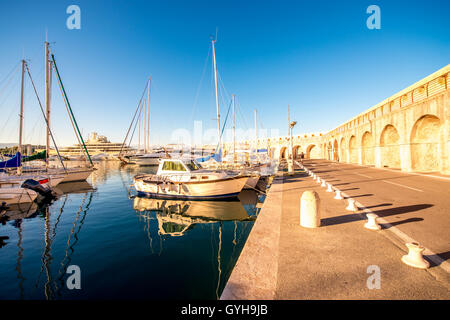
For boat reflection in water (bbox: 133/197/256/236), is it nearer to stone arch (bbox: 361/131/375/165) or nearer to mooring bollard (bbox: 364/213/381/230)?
mooring bollard (bbox: 364/213/381/230)

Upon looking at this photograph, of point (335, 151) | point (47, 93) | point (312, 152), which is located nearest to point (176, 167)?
point (47, 93)

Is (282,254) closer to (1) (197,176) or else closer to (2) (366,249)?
(2) (366,249)

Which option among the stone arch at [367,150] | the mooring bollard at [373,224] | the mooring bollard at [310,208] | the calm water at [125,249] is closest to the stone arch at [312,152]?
the stone arch at [367,150]

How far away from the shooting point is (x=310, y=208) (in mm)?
5633

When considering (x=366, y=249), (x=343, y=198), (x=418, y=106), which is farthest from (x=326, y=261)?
(x=418, y=106)

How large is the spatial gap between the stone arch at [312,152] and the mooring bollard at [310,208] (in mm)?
62106

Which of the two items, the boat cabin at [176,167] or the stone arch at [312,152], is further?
the stone arch at [312,152]

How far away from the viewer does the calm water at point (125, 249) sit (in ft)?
15.7

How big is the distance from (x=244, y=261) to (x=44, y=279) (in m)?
5.69

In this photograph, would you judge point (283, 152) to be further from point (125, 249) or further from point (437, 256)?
Result: point (437, 256)

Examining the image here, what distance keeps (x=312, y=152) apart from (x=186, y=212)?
212 ft

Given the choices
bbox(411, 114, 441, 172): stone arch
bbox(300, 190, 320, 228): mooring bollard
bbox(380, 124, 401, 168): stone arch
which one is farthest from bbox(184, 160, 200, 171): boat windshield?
bbox(380, 124, 401, 168): stone arch

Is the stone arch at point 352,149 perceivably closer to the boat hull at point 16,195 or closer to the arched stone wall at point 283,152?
the arched stone wall at point 283,152
